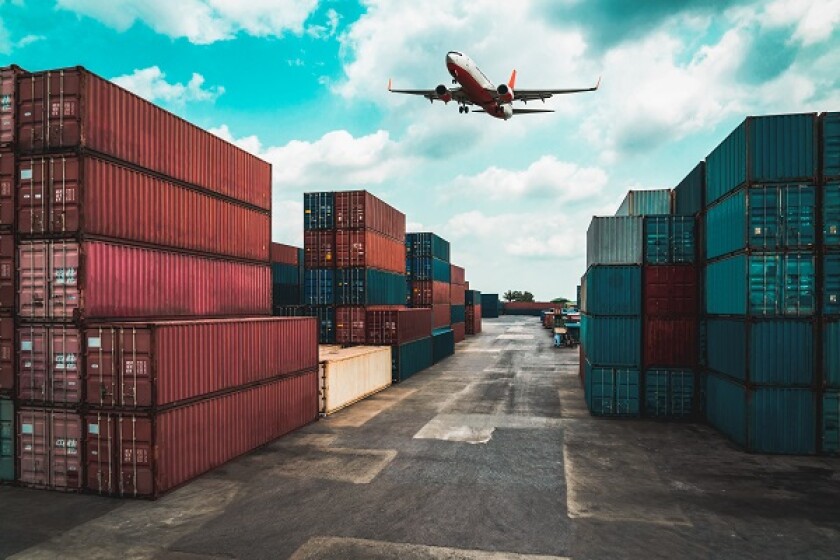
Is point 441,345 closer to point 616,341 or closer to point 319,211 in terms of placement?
point 319,211

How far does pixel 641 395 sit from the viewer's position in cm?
2402

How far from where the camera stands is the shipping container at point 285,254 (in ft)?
159

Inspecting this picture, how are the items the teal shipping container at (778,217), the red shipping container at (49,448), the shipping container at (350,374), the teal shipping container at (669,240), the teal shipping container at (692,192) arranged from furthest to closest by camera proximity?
the shipping container at (350,374) < the teal shipping container at (669,240) < the teal shipping container at (692,192) < the teal shipping container at (778,217) < the red shipping container at (49,448)

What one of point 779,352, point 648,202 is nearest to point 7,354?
point 779,352

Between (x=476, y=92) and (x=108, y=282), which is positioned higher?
(x=476, y=92)

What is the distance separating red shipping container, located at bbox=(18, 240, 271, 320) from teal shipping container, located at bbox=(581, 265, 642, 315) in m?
18.0

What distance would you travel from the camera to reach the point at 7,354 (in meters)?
15.4

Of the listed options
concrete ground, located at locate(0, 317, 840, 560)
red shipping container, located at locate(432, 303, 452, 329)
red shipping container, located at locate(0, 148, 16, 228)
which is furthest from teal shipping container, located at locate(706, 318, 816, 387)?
red shipping container, located at locate(432, 303, 452, 329)

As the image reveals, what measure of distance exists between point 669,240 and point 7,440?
90.4 feet

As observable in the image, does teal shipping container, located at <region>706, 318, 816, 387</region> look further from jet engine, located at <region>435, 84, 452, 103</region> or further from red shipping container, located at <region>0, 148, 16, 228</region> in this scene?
red shipping container, located at <region>0, 148, 16, 228</region>

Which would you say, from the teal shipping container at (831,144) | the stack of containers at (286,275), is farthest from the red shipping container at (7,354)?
the stack of containers at (286,275)

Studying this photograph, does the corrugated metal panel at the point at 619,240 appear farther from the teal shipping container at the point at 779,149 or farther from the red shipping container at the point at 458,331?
the red shipping container at the point at 458,331

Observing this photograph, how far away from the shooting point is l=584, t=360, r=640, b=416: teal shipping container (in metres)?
24.0

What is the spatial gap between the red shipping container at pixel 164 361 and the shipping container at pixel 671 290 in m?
18.6
